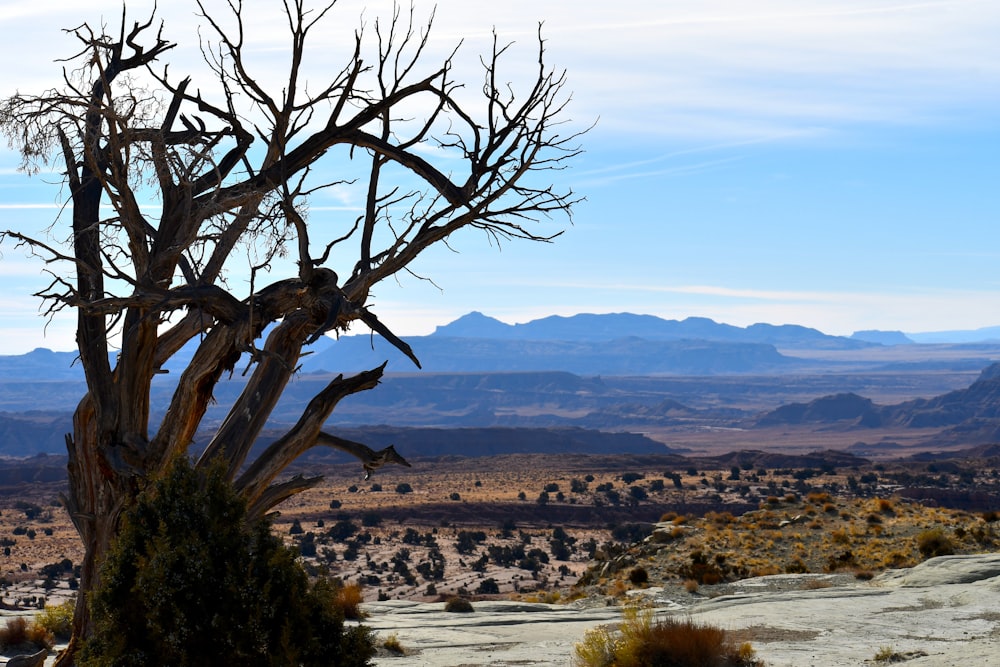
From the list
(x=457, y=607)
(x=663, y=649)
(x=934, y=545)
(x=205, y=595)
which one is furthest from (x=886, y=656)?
(x=934, y=545)

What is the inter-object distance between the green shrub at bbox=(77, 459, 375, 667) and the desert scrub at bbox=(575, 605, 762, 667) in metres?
3.78

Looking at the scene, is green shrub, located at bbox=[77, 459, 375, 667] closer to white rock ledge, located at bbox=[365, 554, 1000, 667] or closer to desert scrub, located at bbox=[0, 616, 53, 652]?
white rock ledge, located at bbox=[365, 554, 1000, 667]

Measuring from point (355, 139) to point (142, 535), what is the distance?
13.7 ft

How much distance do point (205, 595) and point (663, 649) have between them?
210 inches

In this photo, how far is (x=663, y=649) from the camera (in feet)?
34.8

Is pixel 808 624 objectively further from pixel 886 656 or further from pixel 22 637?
pixel 22 637

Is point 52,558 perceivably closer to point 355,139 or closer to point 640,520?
point 640,520

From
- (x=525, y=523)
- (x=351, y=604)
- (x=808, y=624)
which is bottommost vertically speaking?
(x=525, y=523)

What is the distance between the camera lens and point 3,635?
529 inches

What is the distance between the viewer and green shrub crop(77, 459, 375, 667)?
7.22 meters

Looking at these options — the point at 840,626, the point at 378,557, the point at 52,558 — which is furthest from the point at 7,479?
the point at 840,626

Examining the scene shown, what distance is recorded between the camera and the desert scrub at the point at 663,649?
34.5 feet

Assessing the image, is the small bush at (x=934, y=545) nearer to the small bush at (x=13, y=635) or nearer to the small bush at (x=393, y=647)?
the small bush at (x=393, y=647)

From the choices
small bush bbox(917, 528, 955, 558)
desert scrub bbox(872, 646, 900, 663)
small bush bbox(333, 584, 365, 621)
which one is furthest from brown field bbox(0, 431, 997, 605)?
desert scrub bbox(872, 646, 900, 663)
